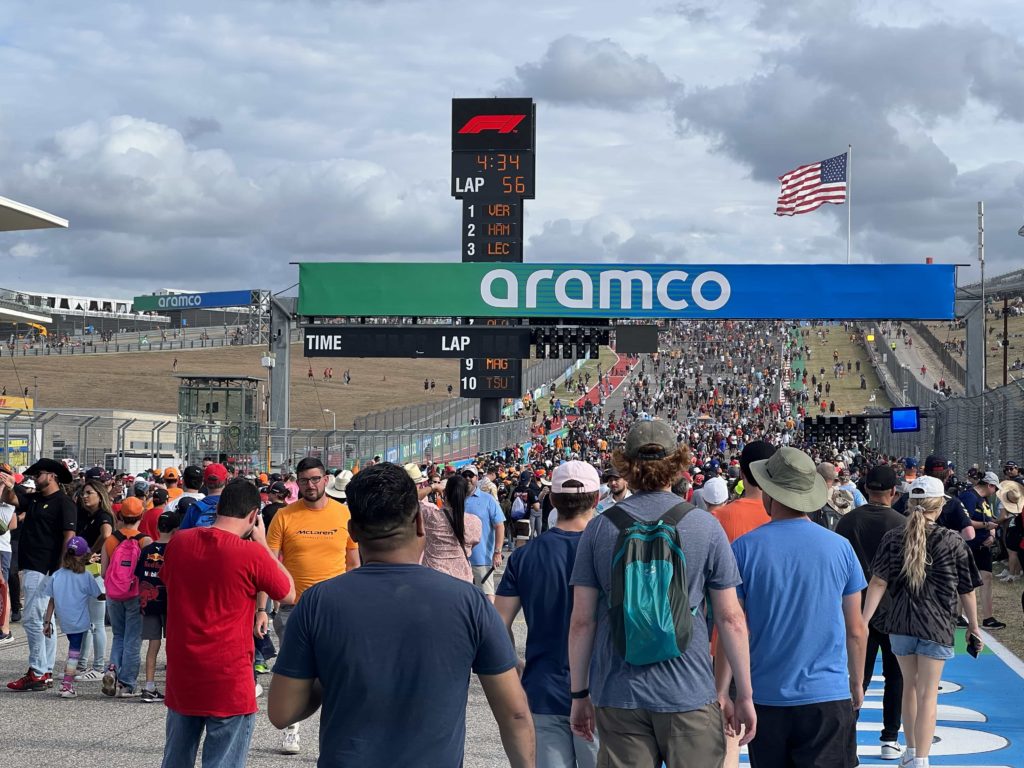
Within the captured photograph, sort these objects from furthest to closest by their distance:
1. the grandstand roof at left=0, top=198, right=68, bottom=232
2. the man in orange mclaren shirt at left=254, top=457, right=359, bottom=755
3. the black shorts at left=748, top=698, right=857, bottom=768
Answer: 1. the grandstand roof at left=0, top=198, right=68, bottom=232
2. the man in orange mclaren shirt at left=254, top=457, right=359, bottom=755
3. the black shorts at left=748, top=698, right=857, bottom=768

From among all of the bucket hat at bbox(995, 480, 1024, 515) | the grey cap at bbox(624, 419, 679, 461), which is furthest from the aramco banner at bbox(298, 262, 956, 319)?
the grey cap at bbox(624, 419, 679, 461)

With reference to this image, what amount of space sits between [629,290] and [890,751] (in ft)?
94.6

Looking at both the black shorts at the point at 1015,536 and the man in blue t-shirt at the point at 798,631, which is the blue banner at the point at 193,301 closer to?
the black shorts at the point at 1015,536

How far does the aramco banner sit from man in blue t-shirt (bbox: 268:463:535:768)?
32.2m

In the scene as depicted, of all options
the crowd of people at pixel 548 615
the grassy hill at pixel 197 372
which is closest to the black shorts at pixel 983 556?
the crowd of people at pixel 548 615

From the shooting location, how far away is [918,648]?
287 inches

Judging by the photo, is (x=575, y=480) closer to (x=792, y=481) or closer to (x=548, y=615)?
(x=548, y=615)

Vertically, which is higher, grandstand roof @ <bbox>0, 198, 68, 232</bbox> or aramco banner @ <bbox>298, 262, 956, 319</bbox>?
grandstand roof @ <bbox>0, 198, 68, 232</bbox>

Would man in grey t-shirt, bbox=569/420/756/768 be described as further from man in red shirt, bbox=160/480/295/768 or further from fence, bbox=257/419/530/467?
fence, bbox=257/419/530/467

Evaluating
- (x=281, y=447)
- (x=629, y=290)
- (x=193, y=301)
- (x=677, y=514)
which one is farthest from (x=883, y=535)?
(x=193, y=301)

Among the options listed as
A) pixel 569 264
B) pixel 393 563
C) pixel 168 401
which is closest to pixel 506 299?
pixel 569 264

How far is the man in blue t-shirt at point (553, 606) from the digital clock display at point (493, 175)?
1355 inches

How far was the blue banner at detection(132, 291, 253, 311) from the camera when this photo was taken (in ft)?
427

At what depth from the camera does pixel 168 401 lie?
83688mm
